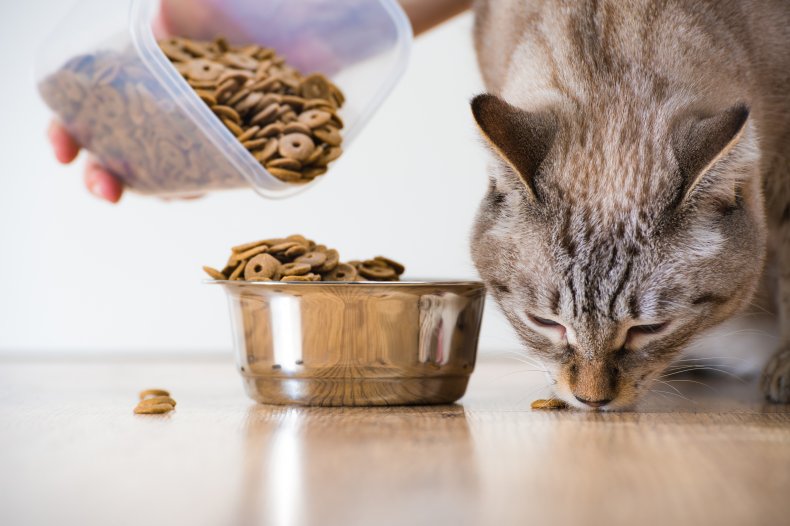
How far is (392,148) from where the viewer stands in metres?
3.75

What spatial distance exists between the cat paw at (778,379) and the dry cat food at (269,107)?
1.07 meters

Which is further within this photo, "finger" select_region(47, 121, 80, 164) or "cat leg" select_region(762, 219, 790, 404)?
"finger" select_region(47, 121, 80, 164)

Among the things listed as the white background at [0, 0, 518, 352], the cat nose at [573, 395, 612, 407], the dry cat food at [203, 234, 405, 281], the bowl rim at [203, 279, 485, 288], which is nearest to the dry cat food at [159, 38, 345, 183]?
the dry cat food at [203, 234, 405, 281]

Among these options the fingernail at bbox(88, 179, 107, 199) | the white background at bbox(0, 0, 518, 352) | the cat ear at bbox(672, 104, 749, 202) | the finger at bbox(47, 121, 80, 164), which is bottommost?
the white background at bbox(0, 0, 518, 352)

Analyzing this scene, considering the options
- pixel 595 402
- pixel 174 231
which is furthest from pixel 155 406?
pixel 174 231

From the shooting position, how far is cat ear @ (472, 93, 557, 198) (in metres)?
1.43

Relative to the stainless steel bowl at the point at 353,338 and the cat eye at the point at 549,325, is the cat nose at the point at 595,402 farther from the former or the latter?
the stainless steel bowl at the point at 353,338

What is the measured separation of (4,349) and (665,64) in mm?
3025

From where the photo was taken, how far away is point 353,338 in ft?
5.01

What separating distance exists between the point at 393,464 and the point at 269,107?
1.16 meters

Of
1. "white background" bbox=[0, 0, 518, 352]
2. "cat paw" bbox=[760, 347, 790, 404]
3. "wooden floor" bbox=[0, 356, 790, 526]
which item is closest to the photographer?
"wooden floor" bbox=[0, 356, 790, 526]

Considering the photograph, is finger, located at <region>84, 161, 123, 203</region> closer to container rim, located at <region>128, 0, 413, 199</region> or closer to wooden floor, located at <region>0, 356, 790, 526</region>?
A: container rim, located at <region>128, 0, 413, 199</region>

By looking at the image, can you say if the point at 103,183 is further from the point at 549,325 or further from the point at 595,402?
the point at 595,402

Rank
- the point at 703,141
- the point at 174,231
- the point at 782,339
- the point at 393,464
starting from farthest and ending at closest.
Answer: the point at 174,231 < the point at 782,339 < the point at 703,141 < the point at 393,464
